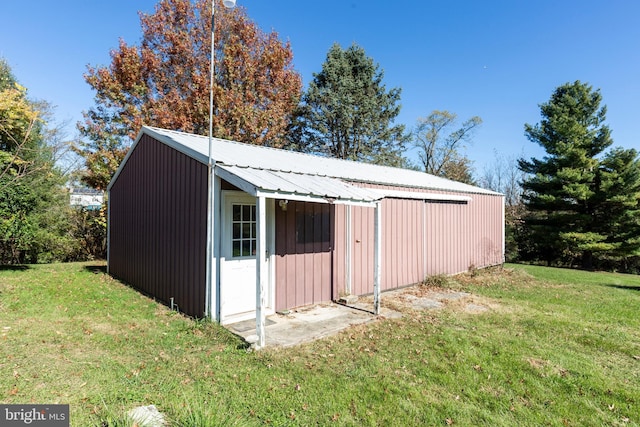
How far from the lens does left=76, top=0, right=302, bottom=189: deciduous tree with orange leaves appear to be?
13.7m

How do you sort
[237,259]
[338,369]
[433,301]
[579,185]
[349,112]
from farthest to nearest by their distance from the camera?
[349,112], [579,185], [433,301], [237,259], [338,369]

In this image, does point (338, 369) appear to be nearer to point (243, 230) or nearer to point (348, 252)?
point (243, 230)

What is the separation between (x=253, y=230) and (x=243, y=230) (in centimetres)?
20

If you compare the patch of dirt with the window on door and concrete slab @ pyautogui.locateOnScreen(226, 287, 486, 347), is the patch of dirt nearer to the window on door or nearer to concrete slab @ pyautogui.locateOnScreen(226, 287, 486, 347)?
concrete slab @ pyautogui.locateOnScreen(226, 287, 486, 347)

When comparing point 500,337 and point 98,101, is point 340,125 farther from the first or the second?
point 500,337

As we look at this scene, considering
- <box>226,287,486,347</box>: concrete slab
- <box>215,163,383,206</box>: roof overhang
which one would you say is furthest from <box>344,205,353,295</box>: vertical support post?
<box>215,163,383,206</box>: roof overhang

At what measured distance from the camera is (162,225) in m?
6.62

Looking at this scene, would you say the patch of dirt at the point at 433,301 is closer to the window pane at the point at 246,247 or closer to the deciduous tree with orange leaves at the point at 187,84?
the window pane at the point at 246,247

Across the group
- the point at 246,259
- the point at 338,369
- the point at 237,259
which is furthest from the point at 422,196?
the point at 338,369

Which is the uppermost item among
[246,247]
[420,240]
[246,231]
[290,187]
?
[290,187]

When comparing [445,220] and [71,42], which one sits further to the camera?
[71,42]

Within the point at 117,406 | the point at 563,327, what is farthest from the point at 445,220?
the point at 117,406

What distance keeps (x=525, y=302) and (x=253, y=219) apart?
609cm

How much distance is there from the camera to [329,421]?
280 centimetres
